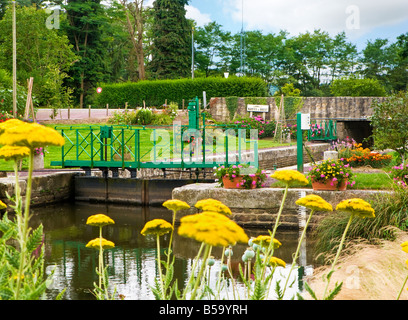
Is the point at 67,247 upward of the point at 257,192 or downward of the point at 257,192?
downward

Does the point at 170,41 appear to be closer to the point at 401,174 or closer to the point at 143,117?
the point at 143,117

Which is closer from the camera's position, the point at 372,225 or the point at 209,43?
the point at 372,225

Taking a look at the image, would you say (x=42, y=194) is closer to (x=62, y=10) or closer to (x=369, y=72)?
(x=62, y=10)

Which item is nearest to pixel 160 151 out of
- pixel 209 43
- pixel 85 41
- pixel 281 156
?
pixel 281 156

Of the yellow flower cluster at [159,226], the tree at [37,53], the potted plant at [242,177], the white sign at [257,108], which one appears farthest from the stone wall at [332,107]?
the yellow flower cluster at [159,226]

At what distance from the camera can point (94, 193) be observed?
12898mm

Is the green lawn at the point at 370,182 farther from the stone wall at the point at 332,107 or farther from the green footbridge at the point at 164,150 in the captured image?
the stone wall at the point at 332,107

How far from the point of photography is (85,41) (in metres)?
38.0

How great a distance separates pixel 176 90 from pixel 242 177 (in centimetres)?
2120

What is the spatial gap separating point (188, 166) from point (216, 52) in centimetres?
2700

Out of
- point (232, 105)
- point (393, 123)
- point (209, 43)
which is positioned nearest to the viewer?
point (393, 123)

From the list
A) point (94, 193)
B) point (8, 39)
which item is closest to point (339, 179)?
point (94, 193)

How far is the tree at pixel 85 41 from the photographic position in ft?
118
